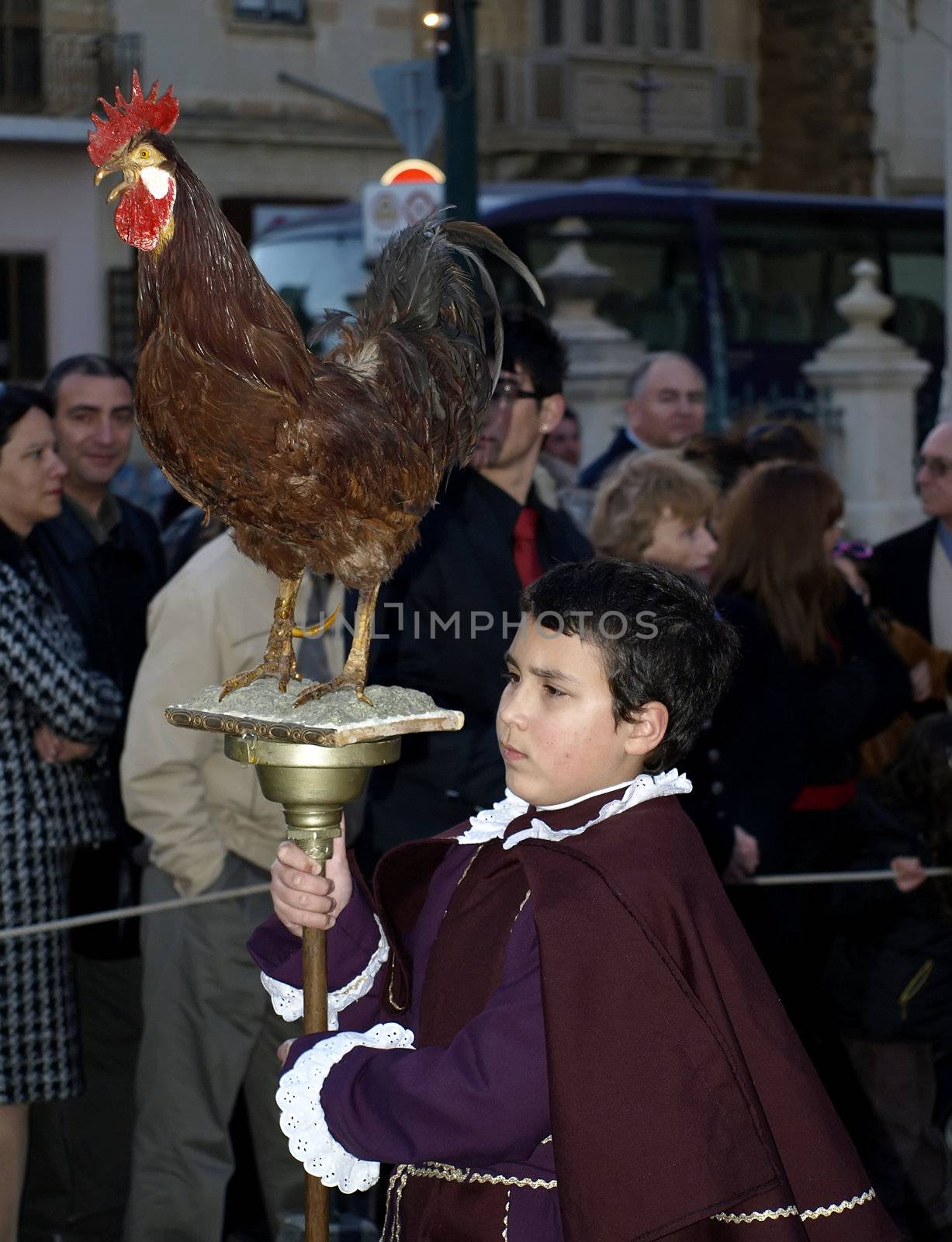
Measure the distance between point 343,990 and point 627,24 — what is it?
21379mm

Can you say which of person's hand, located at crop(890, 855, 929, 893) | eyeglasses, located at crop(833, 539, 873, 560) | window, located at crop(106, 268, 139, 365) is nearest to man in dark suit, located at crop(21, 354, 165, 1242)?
person's hand, located at crop(890, 855, 929, 893)

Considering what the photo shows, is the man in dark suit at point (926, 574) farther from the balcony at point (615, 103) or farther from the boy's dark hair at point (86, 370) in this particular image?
the balcony at point (615, 103)

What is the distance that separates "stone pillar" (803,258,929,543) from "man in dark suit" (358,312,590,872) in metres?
7.82

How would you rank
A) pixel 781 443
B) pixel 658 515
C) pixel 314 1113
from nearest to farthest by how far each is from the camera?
pixel 314 1113
pixel 658 515
pixel 781 443

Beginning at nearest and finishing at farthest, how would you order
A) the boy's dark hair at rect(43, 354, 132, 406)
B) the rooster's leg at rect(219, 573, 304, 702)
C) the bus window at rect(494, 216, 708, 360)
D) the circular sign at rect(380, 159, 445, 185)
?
1. the rooster's leg at rect(219, 573, 304, 702)
2. the boy's dark hair at rect(43, 354, 132, 406)
3. the circular sign at rect(380, 159, 445, 185)
4. the bus window at rect(494, 216, 708, 360)

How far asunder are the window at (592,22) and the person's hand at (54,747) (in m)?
19.6

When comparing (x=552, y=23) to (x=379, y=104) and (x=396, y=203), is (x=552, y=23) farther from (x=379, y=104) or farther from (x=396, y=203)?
(x=396, y=203)

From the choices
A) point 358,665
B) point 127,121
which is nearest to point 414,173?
point 127,121

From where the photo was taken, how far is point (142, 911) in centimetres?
380

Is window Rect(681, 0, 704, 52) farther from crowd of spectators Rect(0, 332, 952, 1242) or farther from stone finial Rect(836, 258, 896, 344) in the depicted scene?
crowd of spectators Rect(0, 332, 952, 1242)

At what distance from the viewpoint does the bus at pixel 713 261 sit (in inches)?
514

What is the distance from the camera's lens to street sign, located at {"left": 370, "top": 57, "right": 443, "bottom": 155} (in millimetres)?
7816

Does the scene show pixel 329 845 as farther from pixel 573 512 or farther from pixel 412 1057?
pixel 573 512

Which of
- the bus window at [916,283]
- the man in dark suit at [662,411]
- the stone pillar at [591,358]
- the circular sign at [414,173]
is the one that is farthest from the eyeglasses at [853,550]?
the bus window at [916,283]
